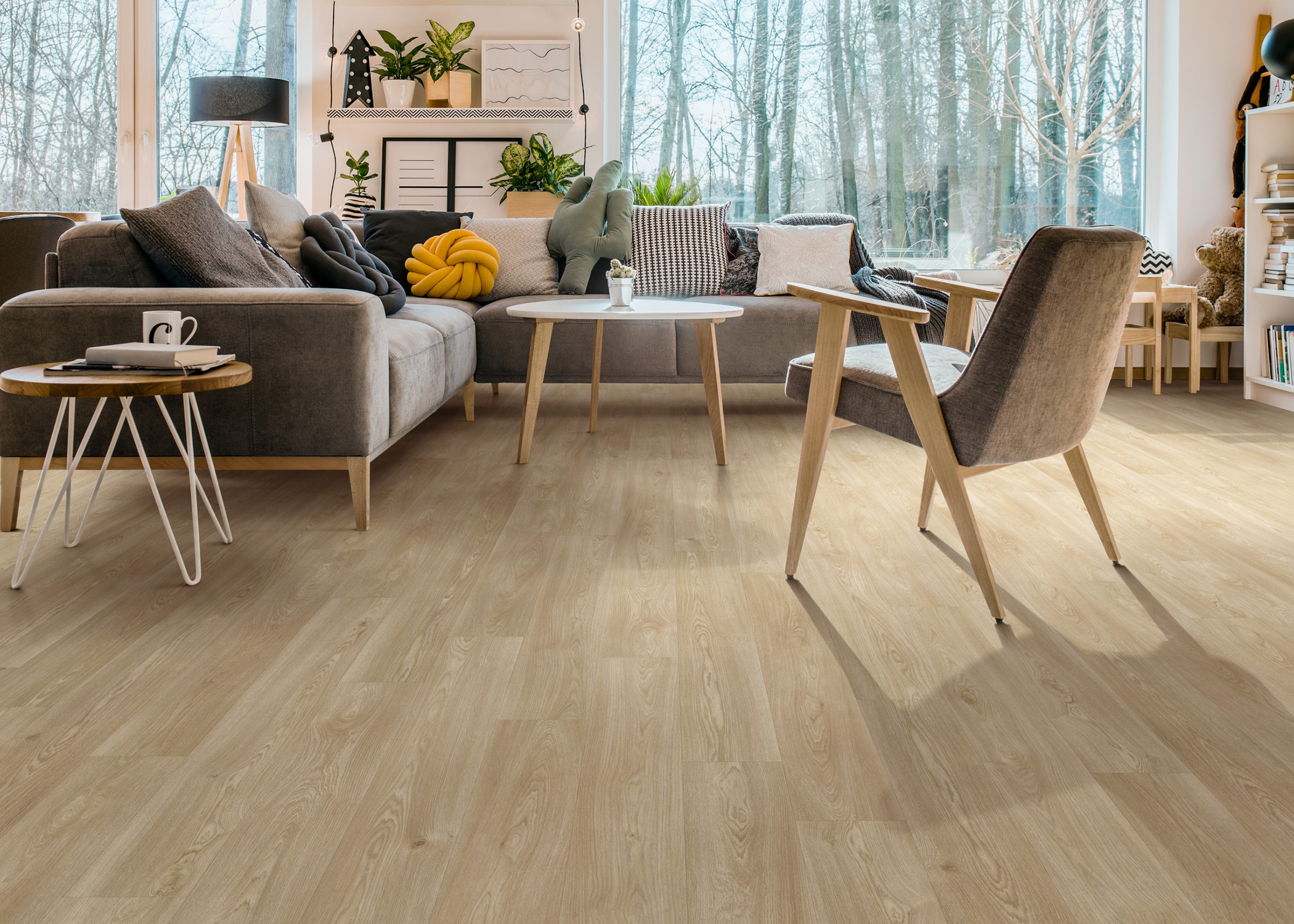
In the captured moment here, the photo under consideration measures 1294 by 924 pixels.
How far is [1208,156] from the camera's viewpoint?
18.3ft

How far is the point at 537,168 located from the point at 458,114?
20.0 inches

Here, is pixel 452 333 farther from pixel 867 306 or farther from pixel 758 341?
pixel 867 306

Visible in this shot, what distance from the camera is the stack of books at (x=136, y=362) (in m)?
2.16

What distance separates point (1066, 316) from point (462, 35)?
4.55 m

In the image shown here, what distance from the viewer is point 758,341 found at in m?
4.39

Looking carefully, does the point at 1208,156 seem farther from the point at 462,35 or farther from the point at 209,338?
the point at 209,338

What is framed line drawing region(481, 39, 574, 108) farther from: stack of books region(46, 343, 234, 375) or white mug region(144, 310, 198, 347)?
stack of books region(46, 343, 234, 375)

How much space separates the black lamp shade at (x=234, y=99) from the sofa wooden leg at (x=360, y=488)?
3260mm

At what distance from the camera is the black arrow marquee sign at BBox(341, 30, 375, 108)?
18.9 feet

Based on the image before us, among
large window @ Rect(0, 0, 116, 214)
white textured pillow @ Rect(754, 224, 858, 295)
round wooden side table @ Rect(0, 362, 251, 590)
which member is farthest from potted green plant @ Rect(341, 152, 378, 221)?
round wooden side table @ Rect(0, 362, 251, 590)

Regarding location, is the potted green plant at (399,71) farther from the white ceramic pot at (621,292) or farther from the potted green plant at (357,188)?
the white ceramic pot at (621,292)

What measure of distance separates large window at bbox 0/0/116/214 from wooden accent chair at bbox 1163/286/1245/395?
5.87 metres

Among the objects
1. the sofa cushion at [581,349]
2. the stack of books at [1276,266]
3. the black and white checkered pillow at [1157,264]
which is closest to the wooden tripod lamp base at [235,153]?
the sofa cushion at [581,349]

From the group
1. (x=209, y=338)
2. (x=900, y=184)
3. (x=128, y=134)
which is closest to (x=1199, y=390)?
(x=900, y=184)
